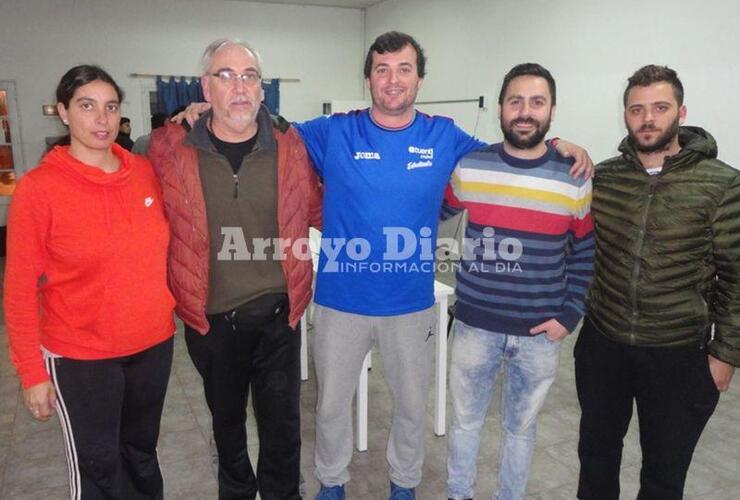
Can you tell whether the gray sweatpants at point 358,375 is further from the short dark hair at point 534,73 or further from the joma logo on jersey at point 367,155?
the short dark hair at point 534,73

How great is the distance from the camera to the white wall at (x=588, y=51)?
150 inches

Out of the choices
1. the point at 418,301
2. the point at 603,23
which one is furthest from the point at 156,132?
the point at 603,23

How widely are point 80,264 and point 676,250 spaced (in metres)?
1.59

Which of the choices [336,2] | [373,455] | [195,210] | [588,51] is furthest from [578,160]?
[336,2]

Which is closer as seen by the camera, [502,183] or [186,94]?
[502,183]

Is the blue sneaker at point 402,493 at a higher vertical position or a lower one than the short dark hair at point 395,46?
lower

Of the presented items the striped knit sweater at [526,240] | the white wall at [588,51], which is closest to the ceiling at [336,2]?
the white wall at [588,51]

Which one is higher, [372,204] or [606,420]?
[372,204]

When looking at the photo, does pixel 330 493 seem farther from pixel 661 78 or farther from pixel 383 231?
pixel 661 78

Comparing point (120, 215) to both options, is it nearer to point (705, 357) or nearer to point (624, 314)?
point (624, 314)

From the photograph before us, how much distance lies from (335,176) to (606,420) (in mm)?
1139

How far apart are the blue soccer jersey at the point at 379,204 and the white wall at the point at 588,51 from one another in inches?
112

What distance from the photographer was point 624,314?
5.40 feet

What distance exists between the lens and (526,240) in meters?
1.75
